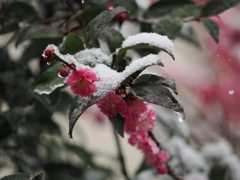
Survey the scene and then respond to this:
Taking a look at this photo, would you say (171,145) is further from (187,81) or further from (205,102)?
(187,81)

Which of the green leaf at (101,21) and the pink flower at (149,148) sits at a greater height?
the green leaf at (101,21)

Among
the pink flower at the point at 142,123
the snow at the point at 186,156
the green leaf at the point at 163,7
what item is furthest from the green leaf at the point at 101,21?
the snow at the point at 186,156

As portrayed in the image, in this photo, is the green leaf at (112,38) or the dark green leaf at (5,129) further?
the dark green leaf at (5,129)

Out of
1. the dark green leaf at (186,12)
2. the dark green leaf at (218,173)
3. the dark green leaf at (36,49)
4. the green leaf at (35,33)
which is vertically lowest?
the dark green leaf at (218,173)

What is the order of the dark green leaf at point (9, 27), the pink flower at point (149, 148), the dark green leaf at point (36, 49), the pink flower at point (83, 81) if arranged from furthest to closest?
1. the dark green leaf at point (36, 49)
2. the dark green leaf at point (9, 27)
3. the pink flower at point (149, 148)
4. the pink flower at point (83, 81)

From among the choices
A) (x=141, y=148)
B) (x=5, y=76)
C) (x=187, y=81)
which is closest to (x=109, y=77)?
(x=141, y=148)

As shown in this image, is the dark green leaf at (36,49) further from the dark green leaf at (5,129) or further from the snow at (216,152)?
the snow at (216,152)

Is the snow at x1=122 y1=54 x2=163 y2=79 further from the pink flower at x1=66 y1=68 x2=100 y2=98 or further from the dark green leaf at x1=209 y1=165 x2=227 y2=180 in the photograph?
the dark green leaf at x1=209 y1=165 x2=227 y2=180

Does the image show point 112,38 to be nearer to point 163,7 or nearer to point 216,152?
point 163,7
